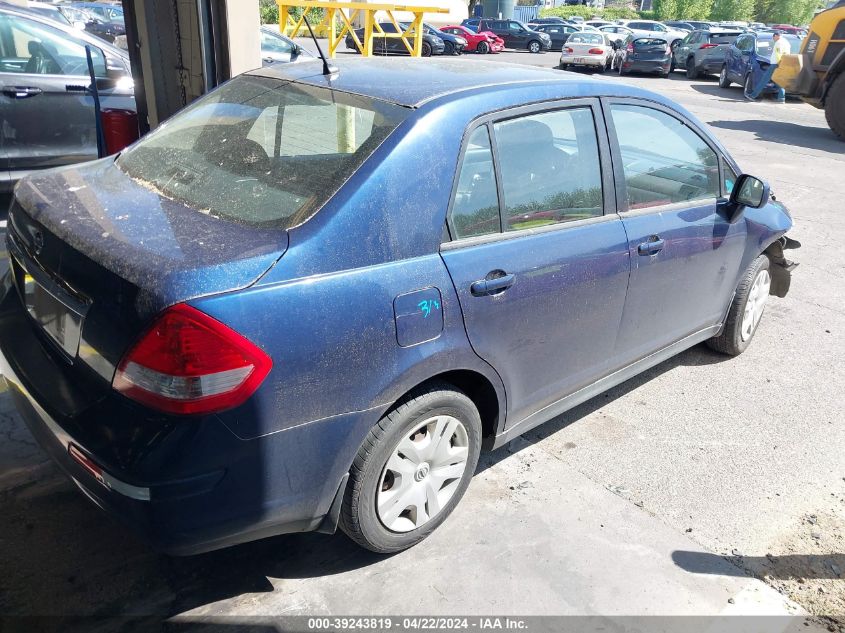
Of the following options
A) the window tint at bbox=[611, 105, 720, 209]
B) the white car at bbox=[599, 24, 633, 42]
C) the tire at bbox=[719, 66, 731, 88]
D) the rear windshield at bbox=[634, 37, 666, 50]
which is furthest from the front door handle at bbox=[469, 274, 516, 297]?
the white car at bbox=[599, 24, 633, 42]

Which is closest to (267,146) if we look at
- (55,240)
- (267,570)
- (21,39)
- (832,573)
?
(55,240)

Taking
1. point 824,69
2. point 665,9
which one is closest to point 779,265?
point 824,69

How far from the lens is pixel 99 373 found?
7.23 ft

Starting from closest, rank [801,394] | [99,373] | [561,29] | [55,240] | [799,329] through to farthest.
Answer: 1. [99,373]
2. [55,240]
3. [801,394]
4. [799,329]
5. [561,29]

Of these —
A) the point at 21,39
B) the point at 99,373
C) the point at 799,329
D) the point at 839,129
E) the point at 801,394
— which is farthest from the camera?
the point at 839,129

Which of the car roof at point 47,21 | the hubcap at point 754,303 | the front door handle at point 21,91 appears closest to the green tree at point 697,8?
the car roof at point 47,21

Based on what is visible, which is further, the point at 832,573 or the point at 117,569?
the point at 832,573

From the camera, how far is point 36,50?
6297mm

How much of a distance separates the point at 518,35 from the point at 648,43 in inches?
531

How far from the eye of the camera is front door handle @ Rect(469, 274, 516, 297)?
2.65 m

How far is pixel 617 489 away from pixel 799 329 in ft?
9.12

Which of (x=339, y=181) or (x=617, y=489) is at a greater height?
(x=339, y=181)

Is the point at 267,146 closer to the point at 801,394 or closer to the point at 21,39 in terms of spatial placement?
the point at 801,394

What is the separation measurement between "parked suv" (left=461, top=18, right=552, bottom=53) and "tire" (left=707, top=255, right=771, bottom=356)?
3508cm
